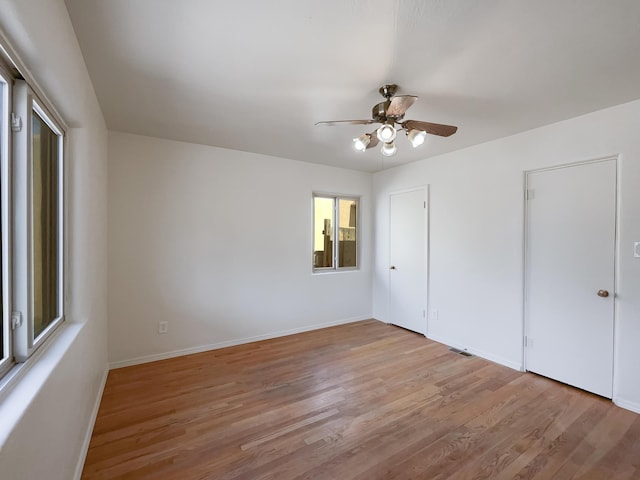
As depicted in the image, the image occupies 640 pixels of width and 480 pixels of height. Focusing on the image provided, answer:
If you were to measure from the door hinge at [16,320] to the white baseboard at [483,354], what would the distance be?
12.7 feet

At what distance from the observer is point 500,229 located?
124 inches

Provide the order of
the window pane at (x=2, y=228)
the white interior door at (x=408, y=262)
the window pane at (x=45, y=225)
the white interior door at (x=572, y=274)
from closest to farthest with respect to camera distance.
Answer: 1. the window pane at (x=2, y=228)
2. the window pane at (x=45, y=225)
3. the white interior door at (x=572, y=274)
4. the white interior door at (x=408, y=262)

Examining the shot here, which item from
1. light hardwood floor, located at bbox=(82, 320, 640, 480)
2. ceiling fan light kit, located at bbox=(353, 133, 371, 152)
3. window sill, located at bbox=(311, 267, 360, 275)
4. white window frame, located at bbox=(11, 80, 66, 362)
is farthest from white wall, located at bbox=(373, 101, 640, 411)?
white window frame, located at bbox=(11, 80, 66, 362)

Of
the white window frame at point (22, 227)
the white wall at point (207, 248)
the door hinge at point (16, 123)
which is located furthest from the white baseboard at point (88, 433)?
the door hinge at point (16, 123)

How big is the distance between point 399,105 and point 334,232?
2.76 metres

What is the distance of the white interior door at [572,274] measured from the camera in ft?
8.04

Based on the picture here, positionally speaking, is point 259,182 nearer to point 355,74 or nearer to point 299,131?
point 299,131

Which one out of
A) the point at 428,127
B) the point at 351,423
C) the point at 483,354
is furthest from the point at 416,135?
the point at 483,354

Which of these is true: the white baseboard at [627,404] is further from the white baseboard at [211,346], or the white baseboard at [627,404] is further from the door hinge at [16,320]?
the door hinge at [16,320]

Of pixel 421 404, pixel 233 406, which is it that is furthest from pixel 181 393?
pixel 421 404

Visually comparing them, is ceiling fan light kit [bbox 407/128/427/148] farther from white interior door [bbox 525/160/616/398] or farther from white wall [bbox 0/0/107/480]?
white wall [bbox 0/0/107/480]

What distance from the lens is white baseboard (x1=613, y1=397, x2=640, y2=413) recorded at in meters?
2.27

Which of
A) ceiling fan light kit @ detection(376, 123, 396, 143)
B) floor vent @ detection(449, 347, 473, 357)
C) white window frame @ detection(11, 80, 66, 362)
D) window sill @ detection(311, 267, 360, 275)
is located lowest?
floor vent @ detection(449, 347, 473, 357)

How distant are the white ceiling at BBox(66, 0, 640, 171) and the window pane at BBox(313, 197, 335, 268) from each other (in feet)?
5.56
